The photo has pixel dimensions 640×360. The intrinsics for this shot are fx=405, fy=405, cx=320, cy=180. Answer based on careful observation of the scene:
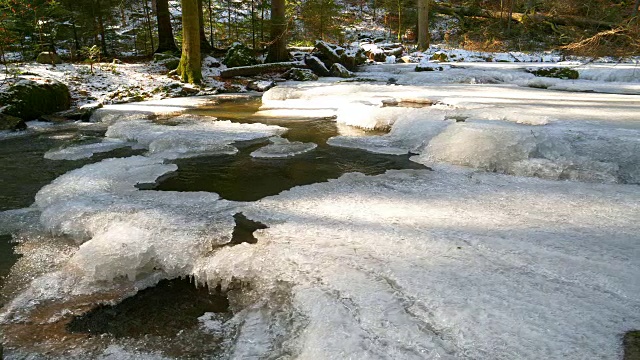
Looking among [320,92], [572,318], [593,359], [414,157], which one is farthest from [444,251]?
[320,92]

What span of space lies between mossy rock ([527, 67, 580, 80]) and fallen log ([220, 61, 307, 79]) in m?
8.19

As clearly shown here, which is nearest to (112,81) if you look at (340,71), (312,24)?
(340,71)

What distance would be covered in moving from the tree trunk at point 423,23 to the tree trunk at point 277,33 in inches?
354

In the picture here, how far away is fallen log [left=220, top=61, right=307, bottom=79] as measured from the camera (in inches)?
551

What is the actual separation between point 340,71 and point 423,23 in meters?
8.63

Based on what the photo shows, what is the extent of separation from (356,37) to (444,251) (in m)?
25.1

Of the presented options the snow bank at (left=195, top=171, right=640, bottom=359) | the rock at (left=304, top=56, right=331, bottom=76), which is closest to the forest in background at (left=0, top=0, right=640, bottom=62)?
the rock at (left=304, top=56, right=331, bottom=76)

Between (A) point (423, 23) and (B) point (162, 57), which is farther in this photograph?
(A) point (423, 23)

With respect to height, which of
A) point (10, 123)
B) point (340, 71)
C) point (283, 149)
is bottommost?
point (283, 149)

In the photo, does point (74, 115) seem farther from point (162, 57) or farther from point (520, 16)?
point (520, 16)

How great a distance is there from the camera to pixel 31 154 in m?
6.12

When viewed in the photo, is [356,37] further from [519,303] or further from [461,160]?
[519,303]

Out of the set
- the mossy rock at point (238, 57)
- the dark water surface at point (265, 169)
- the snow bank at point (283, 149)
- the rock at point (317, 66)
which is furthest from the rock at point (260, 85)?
the snow bank at point (283, 149)

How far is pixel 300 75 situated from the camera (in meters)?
14.3
